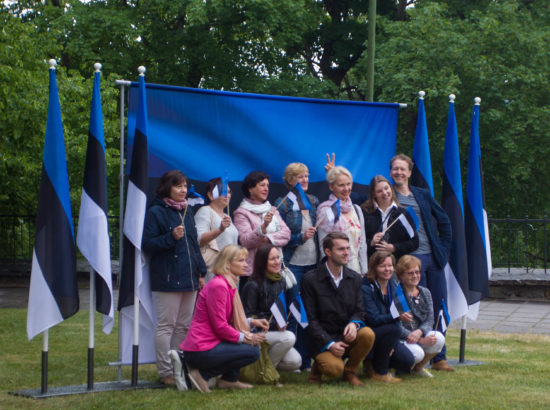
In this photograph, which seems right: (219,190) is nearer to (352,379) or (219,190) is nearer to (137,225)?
(137,225)

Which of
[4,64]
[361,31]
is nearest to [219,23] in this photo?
[361,31]

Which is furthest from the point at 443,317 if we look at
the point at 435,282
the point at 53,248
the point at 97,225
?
the point at 53,248

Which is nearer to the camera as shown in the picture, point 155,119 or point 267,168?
point 155,119

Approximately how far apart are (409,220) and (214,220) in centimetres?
180

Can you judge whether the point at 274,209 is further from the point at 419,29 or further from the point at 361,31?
the point at 361,31

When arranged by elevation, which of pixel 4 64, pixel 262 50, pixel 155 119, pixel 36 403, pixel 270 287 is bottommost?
pixel 36 403

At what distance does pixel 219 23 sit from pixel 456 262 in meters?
15.6

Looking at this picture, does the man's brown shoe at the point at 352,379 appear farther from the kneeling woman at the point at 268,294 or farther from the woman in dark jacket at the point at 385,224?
the woman in dark jacket at the point at 385,224

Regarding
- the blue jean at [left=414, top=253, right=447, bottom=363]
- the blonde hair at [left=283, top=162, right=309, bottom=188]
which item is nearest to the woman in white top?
the blonde hair at [left=283, top=162, right=309, bottom=188]

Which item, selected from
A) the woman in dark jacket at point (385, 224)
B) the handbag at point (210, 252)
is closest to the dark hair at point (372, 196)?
the woman in dark jacket at point (385, 224)

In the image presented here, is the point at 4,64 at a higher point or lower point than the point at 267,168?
higher

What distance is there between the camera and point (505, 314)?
499 inches

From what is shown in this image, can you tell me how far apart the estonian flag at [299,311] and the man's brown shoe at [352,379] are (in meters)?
0.58

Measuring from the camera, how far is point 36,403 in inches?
246
